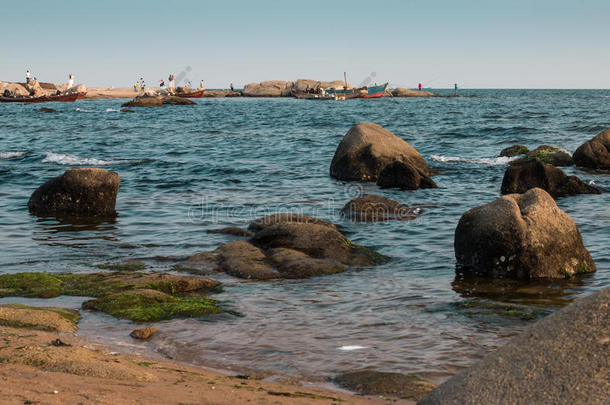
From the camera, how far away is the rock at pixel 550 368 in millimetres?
3318

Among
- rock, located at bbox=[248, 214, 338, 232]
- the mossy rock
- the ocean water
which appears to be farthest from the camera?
rock, located at bbox=[248, 214, 338, 232]

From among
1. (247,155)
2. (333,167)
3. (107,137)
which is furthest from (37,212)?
(107,137)

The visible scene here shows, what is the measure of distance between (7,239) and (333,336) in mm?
7239

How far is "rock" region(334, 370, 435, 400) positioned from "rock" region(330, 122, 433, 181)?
12617 millimetres

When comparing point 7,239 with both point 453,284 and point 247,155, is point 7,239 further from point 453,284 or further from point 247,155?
point 247,155

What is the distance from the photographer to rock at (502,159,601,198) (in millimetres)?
14984

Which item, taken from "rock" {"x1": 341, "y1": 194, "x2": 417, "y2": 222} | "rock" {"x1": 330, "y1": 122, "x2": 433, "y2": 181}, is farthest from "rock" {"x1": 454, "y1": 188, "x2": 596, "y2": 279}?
"rock" {"x1": 330, "y1": 122, "x2": 433, "y2": 181}

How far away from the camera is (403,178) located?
16.4 meters

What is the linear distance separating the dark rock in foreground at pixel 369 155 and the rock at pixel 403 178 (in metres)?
0.89

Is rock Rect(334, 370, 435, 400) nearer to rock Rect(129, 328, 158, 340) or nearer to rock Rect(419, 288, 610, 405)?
rock Rect(419, 288, 610, 405)

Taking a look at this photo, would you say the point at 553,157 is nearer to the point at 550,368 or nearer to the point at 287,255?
the point at 287,255

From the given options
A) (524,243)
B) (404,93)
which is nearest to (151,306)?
(524,243)

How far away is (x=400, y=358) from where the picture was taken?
5750mm

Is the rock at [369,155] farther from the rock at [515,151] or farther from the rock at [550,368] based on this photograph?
the rock at [550,368]
